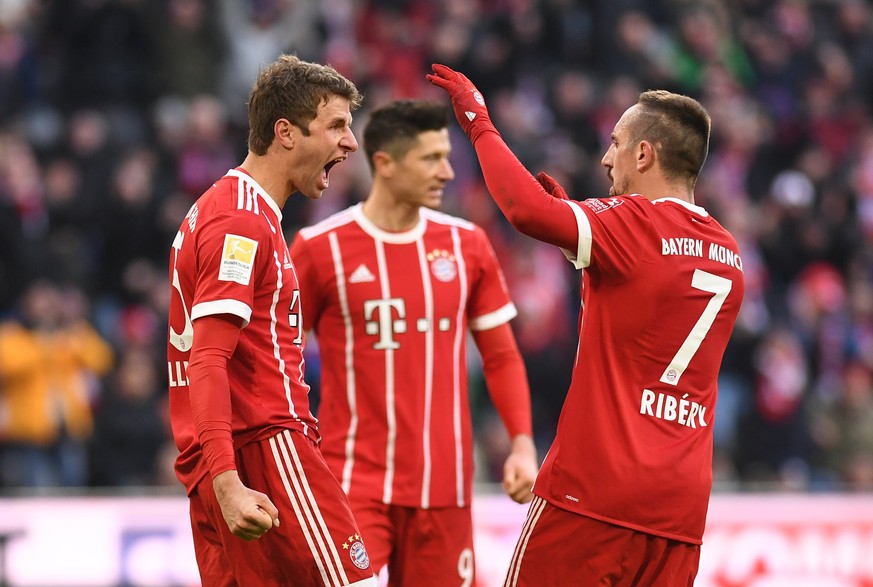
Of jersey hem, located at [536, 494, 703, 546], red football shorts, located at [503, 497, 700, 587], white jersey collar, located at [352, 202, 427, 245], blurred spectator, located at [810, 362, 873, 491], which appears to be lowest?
blurred spectator, located at [810, 362, 873, 491]

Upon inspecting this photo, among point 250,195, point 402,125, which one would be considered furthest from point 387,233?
point 250,195

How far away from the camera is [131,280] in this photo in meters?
12.8

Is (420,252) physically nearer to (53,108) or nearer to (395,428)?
(395,428)

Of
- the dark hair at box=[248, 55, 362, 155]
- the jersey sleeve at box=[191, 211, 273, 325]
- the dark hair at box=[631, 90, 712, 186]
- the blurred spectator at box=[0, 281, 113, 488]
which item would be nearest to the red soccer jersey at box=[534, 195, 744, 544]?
the dark hair at box=[631, 90, 712, 186]

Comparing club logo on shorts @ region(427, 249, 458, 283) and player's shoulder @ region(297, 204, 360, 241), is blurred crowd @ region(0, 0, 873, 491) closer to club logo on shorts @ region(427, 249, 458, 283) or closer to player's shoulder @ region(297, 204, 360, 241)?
player's shoulder @ region(297, 204, 360, 241)

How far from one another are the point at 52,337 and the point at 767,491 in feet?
21.1

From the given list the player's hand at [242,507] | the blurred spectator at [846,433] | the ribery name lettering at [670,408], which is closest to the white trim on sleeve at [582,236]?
the ribery name lettering at [670,408]

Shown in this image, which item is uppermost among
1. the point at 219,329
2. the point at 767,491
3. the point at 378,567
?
the point at 219,329

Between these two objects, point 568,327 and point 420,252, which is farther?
point 568,327

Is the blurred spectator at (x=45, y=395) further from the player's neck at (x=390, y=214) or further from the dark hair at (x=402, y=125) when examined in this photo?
the player's neck at (x=390, y=214)

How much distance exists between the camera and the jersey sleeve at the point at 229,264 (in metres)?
4.73

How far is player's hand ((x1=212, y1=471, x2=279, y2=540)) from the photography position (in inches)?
179

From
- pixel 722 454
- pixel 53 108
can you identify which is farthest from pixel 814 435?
pixel 53 108

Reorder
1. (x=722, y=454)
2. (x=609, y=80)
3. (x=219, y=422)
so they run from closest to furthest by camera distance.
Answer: (x=219, y=422) → (x=722, y=454) → (x=609, y=80)
